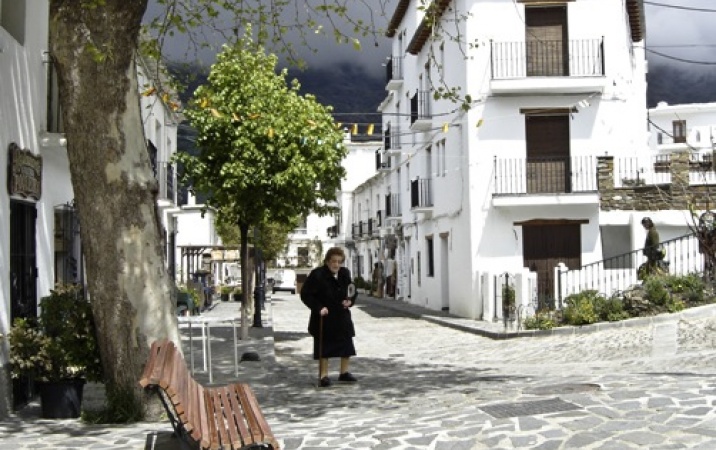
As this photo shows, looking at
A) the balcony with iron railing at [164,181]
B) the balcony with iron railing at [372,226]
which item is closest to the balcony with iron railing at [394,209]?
the balcony with iron railing at [372,226]

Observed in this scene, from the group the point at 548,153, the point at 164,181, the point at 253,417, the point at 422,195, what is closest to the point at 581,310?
the point at 548,153

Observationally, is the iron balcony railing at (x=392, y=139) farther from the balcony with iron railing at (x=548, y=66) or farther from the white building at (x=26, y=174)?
the white building at (x=26, y=174)

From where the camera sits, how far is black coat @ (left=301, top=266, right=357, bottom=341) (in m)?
11.0

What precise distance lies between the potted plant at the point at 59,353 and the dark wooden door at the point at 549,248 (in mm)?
15525

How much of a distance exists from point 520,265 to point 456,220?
274 centimetres

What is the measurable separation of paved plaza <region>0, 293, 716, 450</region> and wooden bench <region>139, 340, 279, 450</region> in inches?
23.9

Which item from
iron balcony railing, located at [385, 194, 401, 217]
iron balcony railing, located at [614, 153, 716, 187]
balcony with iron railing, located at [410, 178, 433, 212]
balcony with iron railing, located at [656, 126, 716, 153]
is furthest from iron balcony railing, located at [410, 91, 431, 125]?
balcony with iron railing, located at [656, 126, 716, 153]

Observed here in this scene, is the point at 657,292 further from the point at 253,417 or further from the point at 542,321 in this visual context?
the point at 253,417

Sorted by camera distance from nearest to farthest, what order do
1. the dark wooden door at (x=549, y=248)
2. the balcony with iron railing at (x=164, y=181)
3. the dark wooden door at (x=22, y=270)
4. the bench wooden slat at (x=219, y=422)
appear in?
1. the bench wooden slat at (x=219, y=422)
2. the dark wooden door at (x=22, y=270)
3. the balcony with iron railing at (x=164, y=181)
4. the dark wooden door at (x=549, y=248)

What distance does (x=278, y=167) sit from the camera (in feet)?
54.9

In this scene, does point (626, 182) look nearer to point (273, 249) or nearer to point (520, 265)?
point (520, 265)

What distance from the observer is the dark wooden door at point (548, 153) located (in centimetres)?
2284

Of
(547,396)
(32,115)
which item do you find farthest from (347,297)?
(32,115)

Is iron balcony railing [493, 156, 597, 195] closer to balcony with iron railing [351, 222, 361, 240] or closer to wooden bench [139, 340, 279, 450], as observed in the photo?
wooden bench [139, 340, 279, 450]
